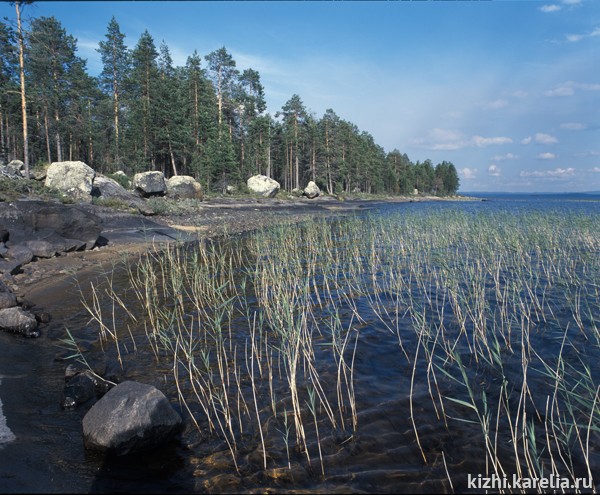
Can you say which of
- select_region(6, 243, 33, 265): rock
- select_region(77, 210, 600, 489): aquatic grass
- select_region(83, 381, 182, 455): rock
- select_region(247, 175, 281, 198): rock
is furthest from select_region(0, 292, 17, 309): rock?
select_region(247, 175, 281, 198): rock

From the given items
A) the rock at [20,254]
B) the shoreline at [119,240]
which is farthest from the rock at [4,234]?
the shoreline at [119,240]

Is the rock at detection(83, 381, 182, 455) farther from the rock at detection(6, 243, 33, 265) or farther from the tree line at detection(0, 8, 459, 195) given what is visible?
the tree line at detection(0, 8, 459, 195)

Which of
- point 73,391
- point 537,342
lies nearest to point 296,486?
point 73,391

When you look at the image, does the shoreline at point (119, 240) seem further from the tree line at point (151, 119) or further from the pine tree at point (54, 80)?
the pine tree at point (54, 80)

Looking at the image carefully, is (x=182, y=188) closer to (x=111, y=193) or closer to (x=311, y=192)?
(x=111, y=193)

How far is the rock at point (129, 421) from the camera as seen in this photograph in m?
3.29

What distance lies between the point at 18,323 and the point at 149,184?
77.3ft

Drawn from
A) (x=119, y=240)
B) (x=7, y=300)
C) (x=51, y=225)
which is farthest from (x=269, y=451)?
(x=119, y=240)

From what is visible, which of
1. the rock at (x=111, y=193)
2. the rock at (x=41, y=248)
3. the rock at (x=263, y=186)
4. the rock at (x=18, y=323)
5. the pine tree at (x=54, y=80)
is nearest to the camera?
the rock at (x=18, y=323)

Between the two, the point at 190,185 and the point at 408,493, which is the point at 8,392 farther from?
the point at 190,185

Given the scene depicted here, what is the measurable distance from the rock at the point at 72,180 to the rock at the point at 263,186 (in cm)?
2206

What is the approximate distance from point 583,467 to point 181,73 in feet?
196

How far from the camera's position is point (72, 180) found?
21.5 meters

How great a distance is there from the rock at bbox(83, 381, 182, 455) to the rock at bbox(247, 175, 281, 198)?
39.5 metres
